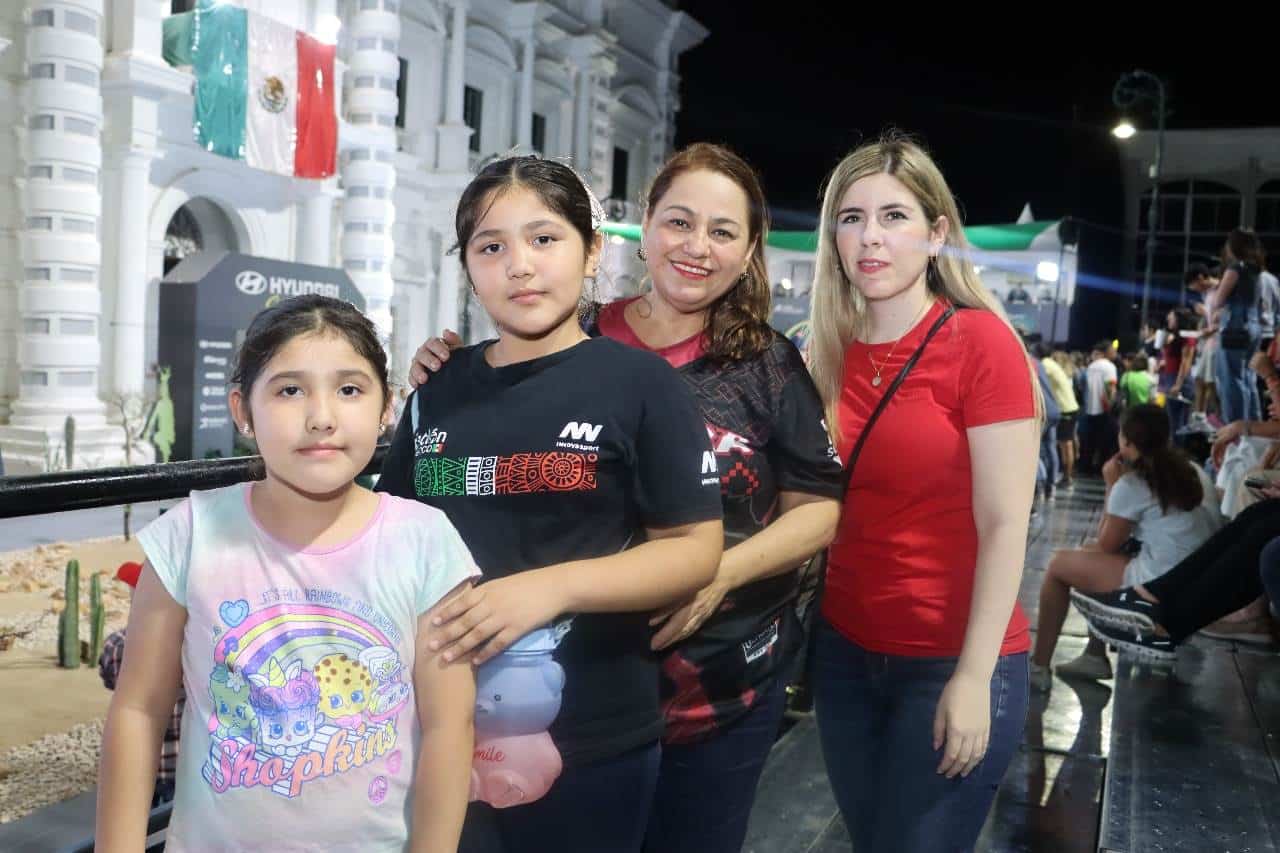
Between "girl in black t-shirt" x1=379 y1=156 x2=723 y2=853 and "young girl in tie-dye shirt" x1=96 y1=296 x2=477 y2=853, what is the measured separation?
142 mm

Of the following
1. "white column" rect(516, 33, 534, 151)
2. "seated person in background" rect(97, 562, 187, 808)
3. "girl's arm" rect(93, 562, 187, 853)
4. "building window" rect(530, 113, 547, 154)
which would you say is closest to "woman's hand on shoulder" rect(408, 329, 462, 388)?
"girl's arm" rect(93, 562, 187, 853)

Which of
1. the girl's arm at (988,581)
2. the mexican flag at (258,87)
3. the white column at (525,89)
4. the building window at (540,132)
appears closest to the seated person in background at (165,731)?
the girl's arm at (988,581)

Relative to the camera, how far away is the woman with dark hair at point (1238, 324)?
8.21 meters

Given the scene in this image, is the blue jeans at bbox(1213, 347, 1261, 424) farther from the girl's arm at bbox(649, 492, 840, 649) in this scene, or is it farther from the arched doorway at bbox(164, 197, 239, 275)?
the arched doorway at bbox(164, 197, 239, 275)

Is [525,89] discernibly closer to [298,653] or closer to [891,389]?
[891,389]

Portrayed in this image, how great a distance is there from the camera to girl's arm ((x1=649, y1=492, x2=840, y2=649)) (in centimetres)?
174

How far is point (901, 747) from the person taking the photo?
6.62 feet

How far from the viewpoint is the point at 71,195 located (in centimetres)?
1388

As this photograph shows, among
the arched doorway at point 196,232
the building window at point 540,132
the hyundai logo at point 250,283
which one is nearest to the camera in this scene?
the hyundai logo at point 250,283

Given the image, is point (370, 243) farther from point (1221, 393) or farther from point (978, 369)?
point (978, 369)

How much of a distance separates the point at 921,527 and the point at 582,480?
79 centimetres

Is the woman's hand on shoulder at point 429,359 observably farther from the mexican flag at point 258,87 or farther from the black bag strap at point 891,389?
the mexican flag at point 258,87

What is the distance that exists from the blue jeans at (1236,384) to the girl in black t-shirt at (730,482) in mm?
7659

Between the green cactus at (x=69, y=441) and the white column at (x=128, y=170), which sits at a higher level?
the white column at (x=128, y=170)
